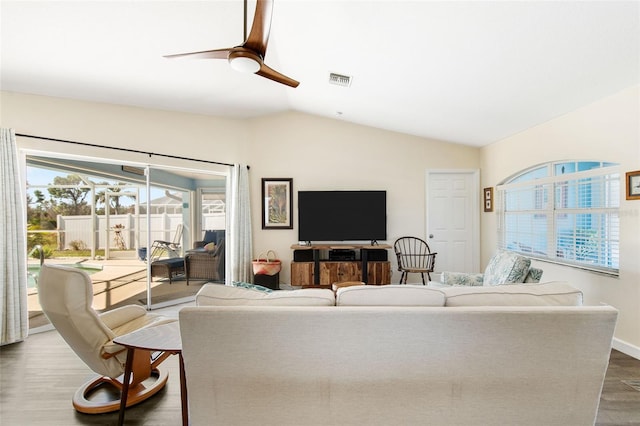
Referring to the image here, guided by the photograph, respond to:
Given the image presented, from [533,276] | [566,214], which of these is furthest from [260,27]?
[566,214]

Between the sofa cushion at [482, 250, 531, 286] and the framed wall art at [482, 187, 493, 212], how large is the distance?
195 centimetres

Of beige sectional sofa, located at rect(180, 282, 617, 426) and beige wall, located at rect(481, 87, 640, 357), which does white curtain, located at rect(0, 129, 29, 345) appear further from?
beige wall, located at rect(481, 87, 640, 357)

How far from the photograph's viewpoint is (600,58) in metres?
2.25

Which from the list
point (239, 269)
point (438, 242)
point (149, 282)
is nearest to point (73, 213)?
point (149, 282)

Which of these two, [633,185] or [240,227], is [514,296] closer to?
[633,185]

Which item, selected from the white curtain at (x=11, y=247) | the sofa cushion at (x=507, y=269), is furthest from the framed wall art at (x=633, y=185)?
the white curtain at (x=11, y=247)

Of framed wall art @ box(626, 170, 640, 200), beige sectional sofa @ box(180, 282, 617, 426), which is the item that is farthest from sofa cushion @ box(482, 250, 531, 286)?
beige sectional sofa @ box(180, 282, 617, 426)

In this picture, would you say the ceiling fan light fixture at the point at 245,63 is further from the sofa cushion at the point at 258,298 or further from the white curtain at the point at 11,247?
the white curtain at the point at 11,247

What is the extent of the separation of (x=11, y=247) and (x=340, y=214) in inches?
159

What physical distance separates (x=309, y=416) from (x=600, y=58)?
3.34 m

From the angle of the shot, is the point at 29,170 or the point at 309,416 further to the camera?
the point at 29,170

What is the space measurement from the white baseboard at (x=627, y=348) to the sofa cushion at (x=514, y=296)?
74.4 inches

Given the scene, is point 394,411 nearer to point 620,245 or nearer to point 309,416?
point 309,416

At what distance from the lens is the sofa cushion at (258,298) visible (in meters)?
1.50
